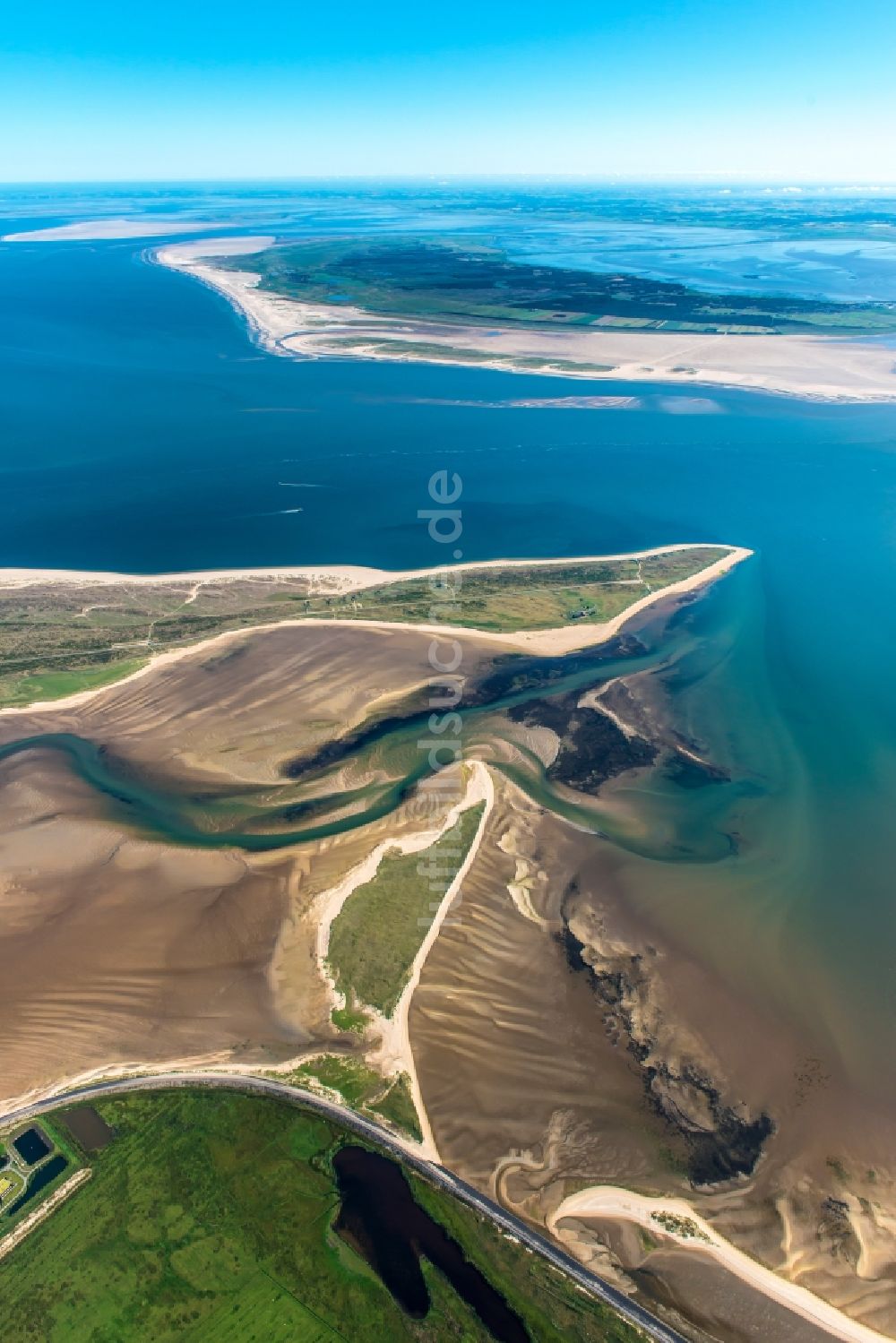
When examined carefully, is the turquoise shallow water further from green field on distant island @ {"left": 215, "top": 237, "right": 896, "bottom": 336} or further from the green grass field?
green field on distant island @ {"left": 215, "top": 237, "right": 896, "bottom": 336}

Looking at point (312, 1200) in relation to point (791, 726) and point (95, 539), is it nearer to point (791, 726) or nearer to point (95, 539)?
point (791, 726)

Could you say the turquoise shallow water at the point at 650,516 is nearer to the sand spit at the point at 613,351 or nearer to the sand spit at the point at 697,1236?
the sand spit at the point at 613,351

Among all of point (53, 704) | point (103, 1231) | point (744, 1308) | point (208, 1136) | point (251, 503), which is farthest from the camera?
point (251, 503)

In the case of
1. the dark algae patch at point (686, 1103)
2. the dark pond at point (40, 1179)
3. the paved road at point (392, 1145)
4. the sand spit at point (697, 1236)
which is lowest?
the dark algae patch at point (686, 1103)

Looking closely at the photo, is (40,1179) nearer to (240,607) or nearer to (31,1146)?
(31,1146)

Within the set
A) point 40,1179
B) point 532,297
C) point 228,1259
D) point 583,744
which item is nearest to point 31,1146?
point 40,1179

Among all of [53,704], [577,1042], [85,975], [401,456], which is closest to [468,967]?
[577,1042]

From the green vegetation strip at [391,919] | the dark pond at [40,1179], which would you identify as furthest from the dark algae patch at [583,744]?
the dark pond at [40,1179]
